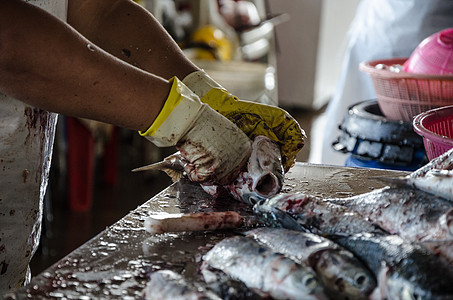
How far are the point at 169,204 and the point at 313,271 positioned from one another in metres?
0.71

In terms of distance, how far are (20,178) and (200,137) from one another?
620mm

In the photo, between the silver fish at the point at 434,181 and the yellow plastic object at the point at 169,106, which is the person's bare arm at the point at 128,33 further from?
the silver fish at the point at 434,181

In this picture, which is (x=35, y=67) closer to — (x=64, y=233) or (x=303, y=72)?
(x=64, y=233)

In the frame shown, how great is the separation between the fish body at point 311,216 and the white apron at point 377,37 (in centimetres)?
216

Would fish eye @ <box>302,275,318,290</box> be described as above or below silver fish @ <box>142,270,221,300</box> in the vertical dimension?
above

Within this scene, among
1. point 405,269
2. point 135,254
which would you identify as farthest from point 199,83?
point 405,269

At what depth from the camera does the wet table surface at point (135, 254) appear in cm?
→ 122

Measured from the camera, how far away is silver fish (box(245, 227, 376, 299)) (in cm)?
114

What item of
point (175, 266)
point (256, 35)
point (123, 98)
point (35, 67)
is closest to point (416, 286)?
point (175, 266)

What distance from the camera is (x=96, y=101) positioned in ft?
4.84

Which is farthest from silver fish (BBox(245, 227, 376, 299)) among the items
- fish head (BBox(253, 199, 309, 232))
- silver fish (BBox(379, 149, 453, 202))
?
silver fish (BBox(379, 149, 453, 202))

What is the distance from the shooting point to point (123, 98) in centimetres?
150

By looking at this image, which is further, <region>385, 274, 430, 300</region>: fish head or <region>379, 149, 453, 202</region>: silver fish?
<region>379, 149, 453, 202</region>: silver fish

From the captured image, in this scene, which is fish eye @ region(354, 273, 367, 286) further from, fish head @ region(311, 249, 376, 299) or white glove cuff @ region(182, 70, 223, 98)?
white glove cuff @ region(182, 70, 223, 98)
